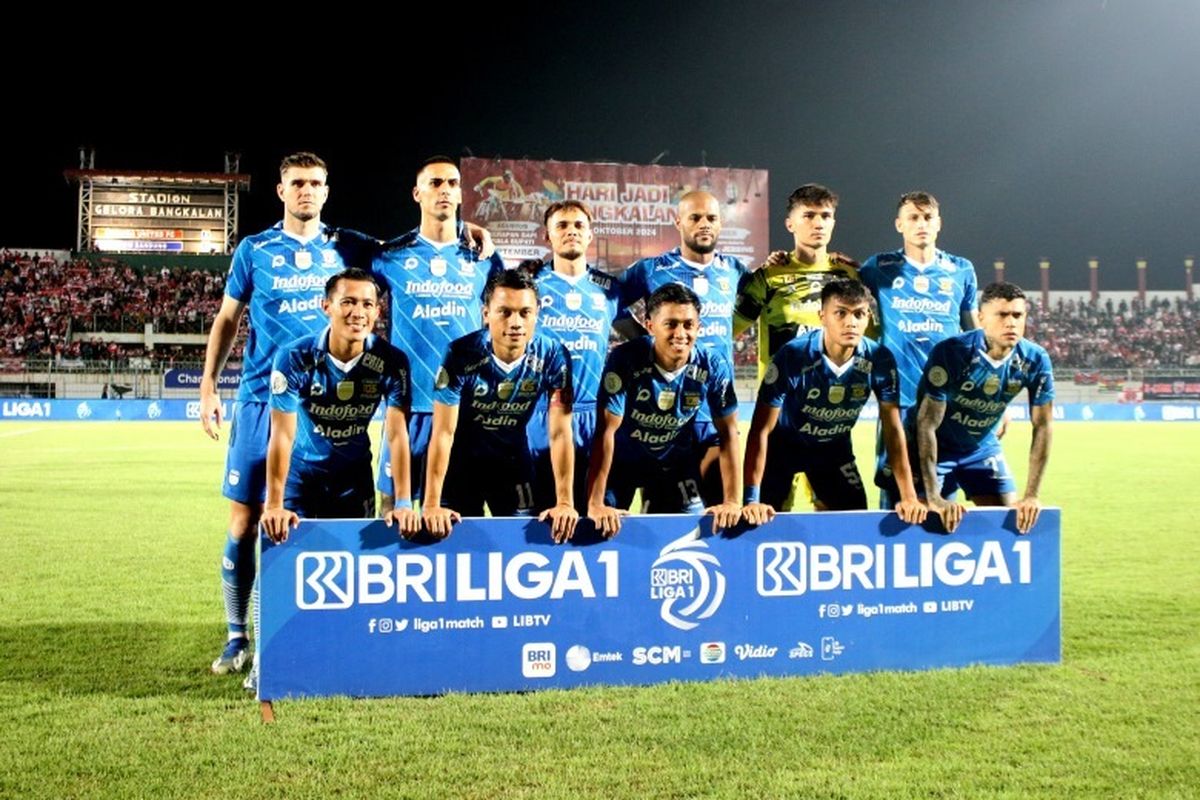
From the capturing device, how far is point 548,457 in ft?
17.1

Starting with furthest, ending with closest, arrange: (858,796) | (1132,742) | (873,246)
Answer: (873,246) → (1132,742) → (858,796)

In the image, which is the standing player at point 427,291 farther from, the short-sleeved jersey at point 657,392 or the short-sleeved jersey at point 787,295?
the short-sleeved jersey at point 787,295

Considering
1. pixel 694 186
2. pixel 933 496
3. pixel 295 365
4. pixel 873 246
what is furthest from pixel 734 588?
pixel 873 246

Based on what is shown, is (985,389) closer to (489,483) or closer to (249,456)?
(489,483)

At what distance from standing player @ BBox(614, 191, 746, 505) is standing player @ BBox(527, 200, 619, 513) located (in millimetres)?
281

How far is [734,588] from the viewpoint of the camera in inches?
192

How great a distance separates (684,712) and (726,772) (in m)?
0.77

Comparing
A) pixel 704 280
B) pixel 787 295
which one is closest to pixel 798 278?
pixel 787 295

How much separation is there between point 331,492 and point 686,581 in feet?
5.76

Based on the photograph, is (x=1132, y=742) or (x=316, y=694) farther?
(x=316, y=694)

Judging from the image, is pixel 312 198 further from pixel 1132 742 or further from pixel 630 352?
pixel 1132 742

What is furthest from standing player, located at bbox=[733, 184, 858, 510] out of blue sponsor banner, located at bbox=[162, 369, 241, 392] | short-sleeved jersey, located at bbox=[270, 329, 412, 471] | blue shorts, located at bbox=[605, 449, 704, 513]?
blue sponsor banner, located at bbox=[162, 369, 241, 392]

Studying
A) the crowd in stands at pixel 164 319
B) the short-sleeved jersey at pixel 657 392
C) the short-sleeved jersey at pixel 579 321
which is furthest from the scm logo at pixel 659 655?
the crowd in stands at pixel 164 319

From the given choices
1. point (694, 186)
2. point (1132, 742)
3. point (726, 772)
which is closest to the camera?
point (726, 772)
